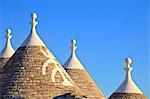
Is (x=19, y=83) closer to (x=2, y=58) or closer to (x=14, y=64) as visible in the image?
(x=14, y=64)

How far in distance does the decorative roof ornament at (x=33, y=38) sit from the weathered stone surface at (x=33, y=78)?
24 centimetres

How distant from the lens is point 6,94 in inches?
1051

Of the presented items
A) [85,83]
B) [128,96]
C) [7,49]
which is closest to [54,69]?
[85,83]

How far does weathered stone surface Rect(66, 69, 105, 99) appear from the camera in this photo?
108ft

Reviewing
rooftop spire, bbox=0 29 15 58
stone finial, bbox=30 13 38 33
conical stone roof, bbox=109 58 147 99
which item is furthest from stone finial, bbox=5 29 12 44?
conical stone roof, bbox=109 58 147 99

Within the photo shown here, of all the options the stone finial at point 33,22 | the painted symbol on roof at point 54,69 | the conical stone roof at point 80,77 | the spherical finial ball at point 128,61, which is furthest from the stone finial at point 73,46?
the painted symbol on roof at point 54,69

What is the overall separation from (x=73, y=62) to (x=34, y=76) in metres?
8.33

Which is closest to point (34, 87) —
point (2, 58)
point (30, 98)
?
point (30, 98)

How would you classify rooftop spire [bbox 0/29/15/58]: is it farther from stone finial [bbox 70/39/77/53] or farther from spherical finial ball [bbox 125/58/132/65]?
spherical finial ball [bbox 125/58/132/65]

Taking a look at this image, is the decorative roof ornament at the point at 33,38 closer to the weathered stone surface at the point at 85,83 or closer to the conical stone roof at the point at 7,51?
the conical stone roof at the point at 7,51

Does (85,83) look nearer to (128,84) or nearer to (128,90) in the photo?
(128,90)

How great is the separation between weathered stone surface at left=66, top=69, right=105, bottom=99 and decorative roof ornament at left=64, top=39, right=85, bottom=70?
38 centimetres

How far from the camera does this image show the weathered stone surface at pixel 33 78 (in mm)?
26266

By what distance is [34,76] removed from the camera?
26.7m
